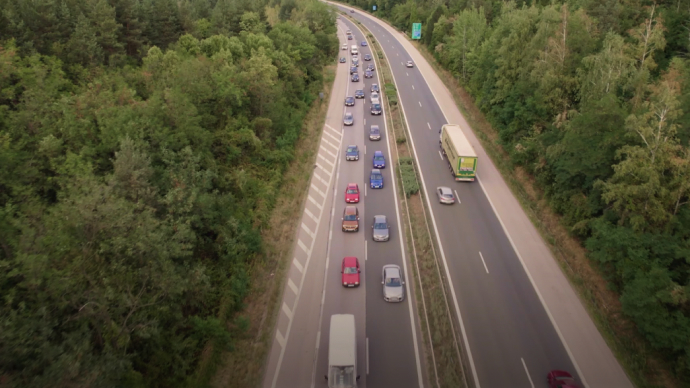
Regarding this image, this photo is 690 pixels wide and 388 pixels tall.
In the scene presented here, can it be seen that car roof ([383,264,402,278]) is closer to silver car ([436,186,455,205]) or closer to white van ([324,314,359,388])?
white van ([324,314,359,388])

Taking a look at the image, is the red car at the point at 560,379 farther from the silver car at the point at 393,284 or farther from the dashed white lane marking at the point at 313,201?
the dashed white lane marking at the point at 313,201

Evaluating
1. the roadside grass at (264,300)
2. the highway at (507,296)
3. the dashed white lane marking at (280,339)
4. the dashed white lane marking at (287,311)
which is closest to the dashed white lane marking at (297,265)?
the roadside grass at (264,300)

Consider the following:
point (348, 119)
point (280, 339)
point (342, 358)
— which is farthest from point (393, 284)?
point (348, 119)

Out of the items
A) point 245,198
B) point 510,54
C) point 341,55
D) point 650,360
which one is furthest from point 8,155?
point 341,55

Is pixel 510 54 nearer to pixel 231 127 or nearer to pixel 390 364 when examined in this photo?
pixel 231 127

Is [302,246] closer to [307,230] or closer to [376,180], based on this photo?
[307,230]

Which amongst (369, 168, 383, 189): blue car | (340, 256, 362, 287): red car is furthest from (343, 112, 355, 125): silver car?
(340, 256, 362, 287): red car
